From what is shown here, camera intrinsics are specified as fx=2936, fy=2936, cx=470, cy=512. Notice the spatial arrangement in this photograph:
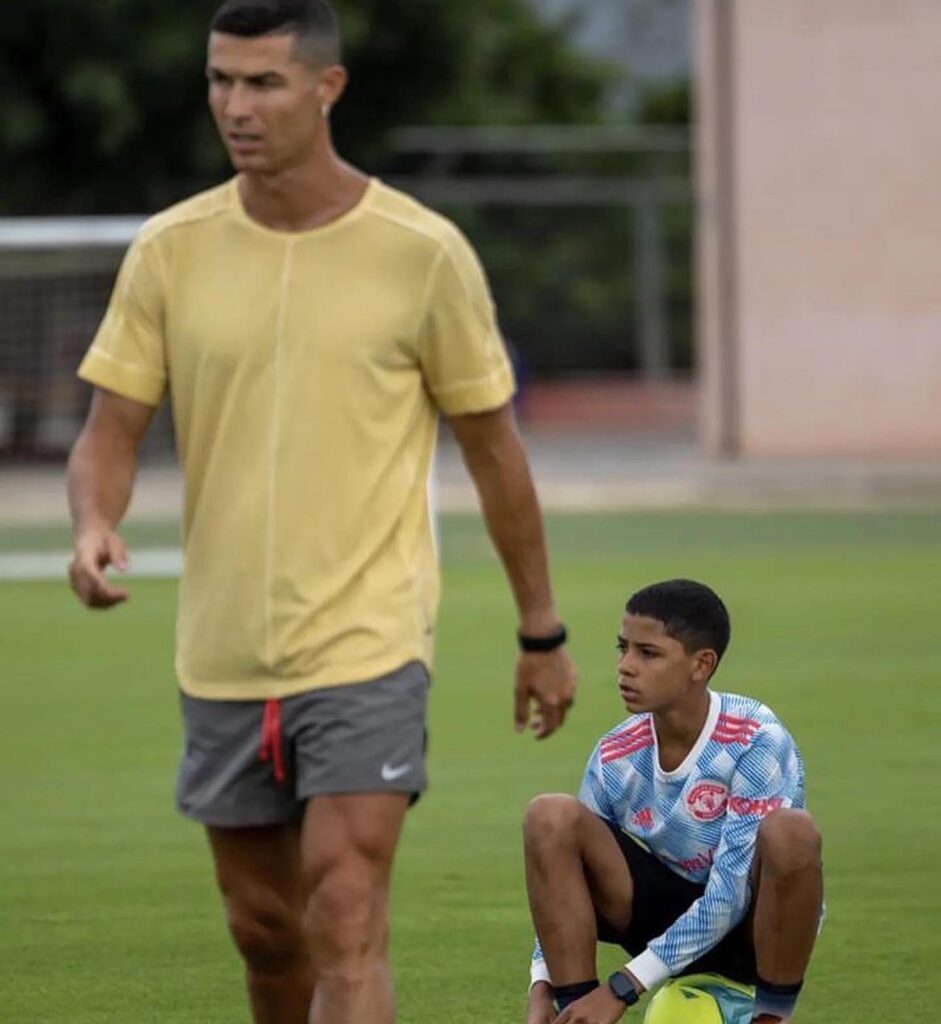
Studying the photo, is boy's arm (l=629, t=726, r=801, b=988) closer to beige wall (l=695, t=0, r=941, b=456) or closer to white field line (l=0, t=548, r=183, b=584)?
white field line (l=0, t=548, r=183, b=584)

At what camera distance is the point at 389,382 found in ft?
18.9

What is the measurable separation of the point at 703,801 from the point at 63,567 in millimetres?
14048

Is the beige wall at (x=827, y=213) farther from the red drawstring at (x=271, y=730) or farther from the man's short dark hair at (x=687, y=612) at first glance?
the red drawstring at (x=271, y=730)

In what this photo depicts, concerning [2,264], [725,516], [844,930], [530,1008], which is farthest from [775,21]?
[530,1008]

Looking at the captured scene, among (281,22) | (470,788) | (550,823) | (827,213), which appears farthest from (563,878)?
(827,213)

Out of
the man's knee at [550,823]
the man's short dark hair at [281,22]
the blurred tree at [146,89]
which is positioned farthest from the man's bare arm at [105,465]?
the blurred tree at [146,89]

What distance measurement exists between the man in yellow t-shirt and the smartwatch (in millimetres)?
649

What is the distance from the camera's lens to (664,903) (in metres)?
6.26

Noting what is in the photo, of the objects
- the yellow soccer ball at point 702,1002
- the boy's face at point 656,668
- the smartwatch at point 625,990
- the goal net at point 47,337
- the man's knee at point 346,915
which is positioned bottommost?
the goal net at point 47,337

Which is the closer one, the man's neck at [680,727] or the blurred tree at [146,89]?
the man's neck at [680,727]

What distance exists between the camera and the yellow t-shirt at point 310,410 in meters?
5.71

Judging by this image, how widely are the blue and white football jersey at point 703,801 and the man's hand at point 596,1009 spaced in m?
0.07

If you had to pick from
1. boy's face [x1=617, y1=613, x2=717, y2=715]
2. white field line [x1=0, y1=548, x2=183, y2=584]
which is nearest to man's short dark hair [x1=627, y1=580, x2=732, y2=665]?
boy's face [x1=617, y1=613, x2=717, y2=715]

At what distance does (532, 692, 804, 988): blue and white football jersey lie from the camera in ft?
19.9
